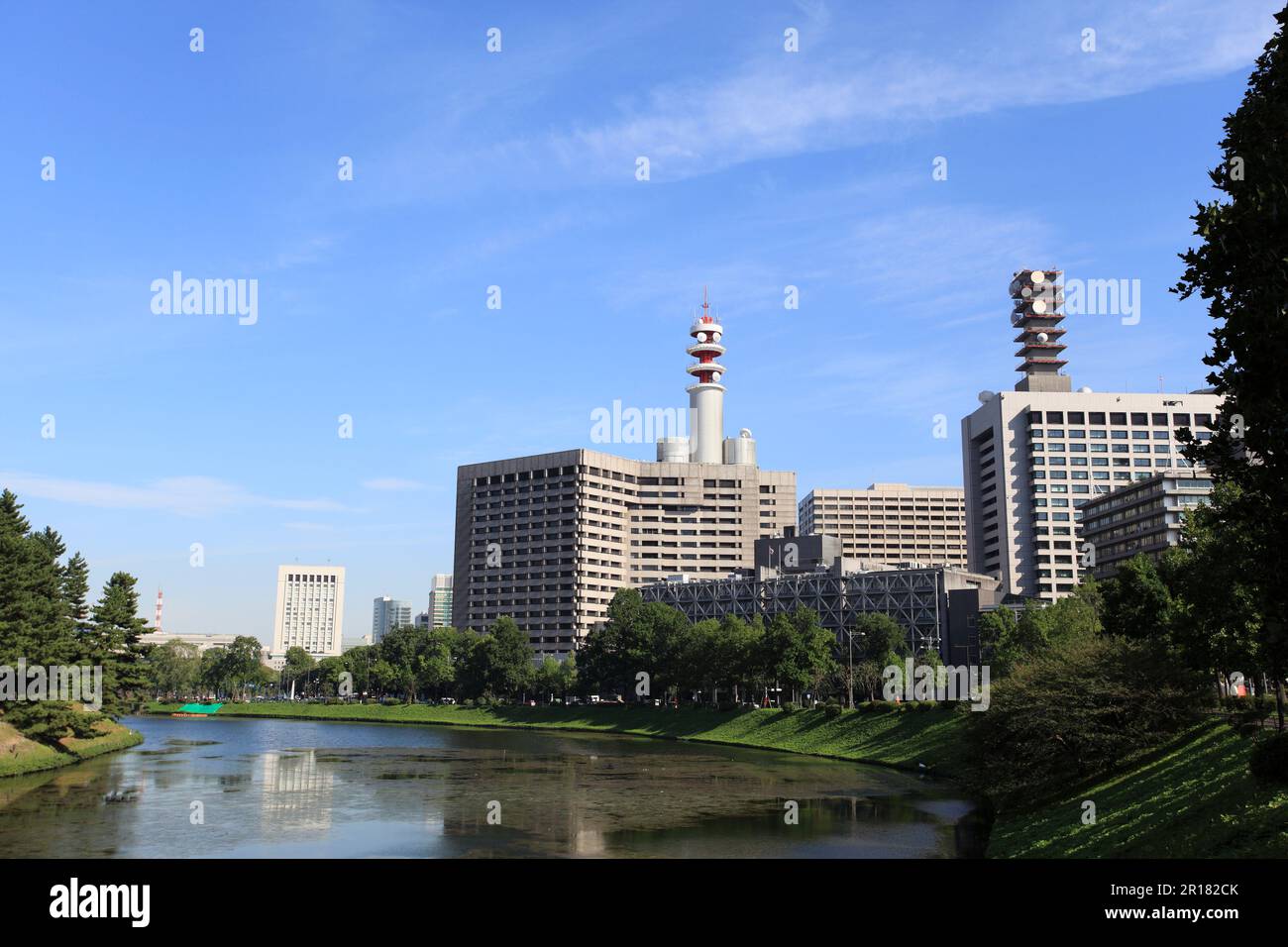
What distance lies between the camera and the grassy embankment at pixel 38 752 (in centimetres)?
7812

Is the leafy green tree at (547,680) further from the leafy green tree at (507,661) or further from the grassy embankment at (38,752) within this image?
the grassy embankment at (38,752)

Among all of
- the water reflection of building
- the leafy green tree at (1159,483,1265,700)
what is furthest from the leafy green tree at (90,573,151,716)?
the leafy green tree at (1159,483,1265,700)

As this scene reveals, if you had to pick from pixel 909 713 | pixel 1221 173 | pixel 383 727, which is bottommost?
pixel 383 727

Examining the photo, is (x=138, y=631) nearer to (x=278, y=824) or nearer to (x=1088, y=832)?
(x=278, y=824)

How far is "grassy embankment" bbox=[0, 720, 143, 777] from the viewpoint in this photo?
78.1m

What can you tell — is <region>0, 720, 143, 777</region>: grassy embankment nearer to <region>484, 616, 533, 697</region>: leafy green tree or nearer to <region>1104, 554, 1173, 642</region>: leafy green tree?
<region>1104, 554, 1173, 642</region>: leafy green tree

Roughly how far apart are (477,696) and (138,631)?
8839 cm

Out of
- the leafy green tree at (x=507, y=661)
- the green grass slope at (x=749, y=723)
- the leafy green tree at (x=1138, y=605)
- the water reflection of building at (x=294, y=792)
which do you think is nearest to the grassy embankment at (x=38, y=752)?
the water reflection of building at (x=294, y=792)

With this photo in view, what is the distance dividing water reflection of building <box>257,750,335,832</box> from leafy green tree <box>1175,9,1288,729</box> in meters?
47.4

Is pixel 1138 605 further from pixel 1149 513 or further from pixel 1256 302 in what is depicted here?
pixel 1149 513

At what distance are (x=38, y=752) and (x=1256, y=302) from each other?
303 ft
